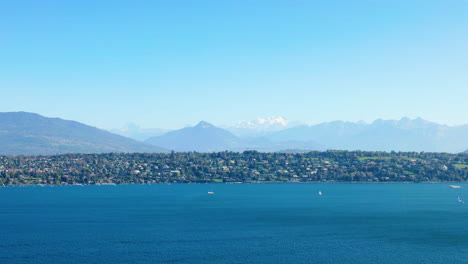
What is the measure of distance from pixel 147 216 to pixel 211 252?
4436 cm

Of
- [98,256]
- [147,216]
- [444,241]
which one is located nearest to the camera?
[98,256]

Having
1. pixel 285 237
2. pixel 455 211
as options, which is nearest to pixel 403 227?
pixel 285 237

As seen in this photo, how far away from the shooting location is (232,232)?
9844cm

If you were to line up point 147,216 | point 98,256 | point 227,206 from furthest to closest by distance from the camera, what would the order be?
point 227,206, point 147,216, point 98,256

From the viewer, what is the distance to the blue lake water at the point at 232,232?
7838 cm

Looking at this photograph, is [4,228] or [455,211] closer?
[4,228]

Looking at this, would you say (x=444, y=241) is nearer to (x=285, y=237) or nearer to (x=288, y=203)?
(x=285, y=237)

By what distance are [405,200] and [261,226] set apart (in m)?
74.4

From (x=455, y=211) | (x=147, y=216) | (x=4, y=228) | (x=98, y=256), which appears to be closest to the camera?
(x=98, y=256)

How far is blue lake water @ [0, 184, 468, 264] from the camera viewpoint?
78.4 meters

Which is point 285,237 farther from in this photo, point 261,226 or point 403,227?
point 403,227

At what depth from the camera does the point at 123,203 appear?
15425cm

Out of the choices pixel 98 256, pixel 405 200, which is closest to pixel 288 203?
pixel 405 200

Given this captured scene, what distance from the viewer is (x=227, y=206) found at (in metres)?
146
